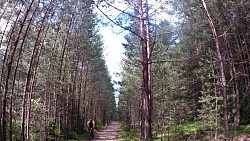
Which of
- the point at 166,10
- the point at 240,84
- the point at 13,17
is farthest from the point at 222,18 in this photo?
the point at 13,17

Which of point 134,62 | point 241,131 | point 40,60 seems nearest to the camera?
point 134,62

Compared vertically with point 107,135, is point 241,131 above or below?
above

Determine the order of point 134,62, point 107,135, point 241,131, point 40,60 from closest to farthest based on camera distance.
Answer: point 134,62
point 241,131
point 40,60
point 107,135

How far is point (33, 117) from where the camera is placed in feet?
56.0

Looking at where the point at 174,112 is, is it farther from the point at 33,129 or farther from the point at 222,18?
the point at 33,129

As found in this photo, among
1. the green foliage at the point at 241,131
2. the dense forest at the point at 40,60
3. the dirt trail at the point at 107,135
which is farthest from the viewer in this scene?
the dirt trail at the point at 107,135

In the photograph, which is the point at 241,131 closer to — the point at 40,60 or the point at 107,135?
the point at 40,60

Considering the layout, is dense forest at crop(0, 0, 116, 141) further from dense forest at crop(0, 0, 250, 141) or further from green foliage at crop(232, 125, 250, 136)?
green foliage at crop(232, 125, 250, 136)

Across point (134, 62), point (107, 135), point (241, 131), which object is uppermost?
point (134, 62)

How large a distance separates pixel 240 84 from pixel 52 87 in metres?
13.8

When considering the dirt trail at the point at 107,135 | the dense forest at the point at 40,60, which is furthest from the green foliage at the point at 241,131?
the dense forest at the point at 40,60

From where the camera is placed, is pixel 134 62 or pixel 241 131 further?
pixel 241 131

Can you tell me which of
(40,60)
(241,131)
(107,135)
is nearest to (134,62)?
(40,60)

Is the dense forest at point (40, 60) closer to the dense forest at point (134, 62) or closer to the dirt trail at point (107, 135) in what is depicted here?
the dense forest at point (134, 62)
